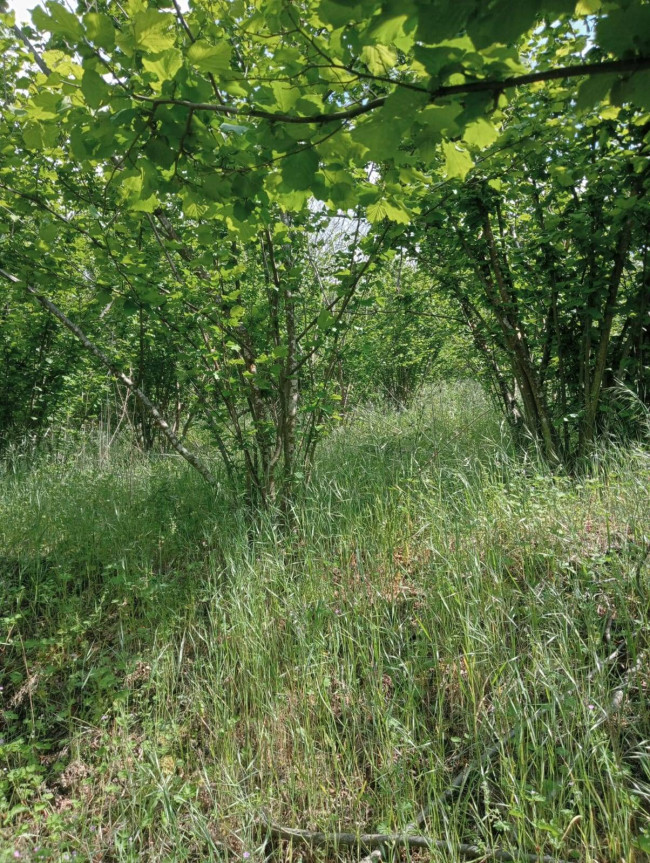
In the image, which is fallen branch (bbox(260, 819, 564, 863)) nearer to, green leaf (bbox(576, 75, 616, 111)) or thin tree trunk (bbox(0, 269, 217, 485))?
green leaf (bbox(576, 75, 616, 111))

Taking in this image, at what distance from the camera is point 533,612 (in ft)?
6.40

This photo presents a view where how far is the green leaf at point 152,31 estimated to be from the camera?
3.52 ft

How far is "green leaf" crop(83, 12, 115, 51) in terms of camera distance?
1.08 m

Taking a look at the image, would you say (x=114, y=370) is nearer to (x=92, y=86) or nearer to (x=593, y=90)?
(x=92, y=86)

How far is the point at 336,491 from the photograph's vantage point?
3145mm

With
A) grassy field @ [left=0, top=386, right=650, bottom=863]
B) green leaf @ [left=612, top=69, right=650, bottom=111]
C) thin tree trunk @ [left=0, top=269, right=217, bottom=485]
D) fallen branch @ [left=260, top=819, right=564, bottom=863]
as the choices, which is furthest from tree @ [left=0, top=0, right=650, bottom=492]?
fallen branch @ [left=260, top=819, right=564, bottom=863]

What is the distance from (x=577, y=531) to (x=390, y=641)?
3.29 ft

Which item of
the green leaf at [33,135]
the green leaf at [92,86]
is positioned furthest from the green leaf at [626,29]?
the green leaf at [33,135]

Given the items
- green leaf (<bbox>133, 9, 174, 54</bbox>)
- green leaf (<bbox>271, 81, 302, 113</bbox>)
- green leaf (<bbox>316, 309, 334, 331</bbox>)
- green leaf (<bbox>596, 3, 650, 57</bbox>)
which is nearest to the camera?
green leaf (<bbox>596, 3, 650, 57</bbox>)

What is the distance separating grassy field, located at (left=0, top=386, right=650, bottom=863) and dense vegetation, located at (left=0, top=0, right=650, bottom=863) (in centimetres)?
2

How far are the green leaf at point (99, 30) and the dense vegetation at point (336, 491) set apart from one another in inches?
0.9

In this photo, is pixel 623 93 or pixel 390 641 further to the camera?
pixel 390 641

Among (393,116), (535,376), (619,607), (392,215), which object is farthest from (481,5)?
(535,376)

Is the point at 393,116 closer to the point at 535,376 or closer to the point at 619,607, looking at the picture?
the point at 619,607
